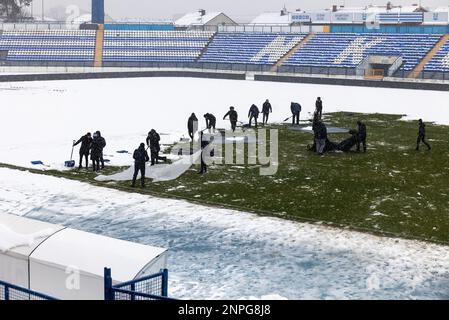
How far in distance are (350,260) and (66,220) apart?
7.25 m

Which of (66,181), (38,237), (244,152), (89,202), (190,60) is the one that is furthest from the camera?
(190,60)

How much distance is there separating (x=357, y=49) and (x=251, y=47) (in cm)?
1405

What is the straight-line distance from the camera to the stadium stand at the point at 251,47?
73.5m

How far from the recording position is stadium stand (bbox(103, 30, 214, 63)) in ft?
253

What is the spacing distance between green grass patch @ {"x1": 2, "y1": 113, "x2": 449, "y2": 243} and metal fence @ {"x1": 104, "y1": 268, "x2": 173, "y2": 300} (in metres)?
7.20

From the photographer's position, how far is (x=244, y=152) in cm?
2470

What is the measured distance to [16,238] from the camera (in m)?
9.83

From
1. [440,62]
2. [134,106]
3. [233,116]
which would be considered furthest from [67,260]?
[440,62]

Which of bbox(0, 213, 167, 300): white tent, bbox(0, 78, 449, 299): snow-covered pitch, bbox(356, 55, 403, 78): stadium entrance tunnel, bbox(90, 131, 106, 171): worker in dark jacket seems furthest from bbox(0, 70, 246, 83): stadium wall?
bbox(0, 213, 167, 300): white tent

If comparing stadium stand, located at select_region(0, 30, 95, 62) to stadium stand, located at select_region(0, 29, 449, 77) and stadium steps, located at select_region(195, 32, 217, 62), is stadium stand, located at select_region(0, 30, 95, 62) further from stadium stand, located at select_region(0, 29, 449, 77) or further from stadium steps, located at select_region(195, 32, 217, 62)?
stadium steps, located at select_region(195, 32, 217, 62)

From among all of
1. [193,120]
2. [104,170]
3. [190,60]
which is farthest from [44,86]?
[104,170]

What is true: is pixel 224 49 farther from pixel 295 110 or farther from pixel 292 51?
pixel 295 110

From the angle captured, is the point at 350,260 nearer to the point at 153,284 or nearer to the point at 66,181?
the point at 153,284

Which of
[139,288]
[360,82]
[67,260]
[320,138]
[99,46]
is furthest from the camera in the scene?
[99,46]
